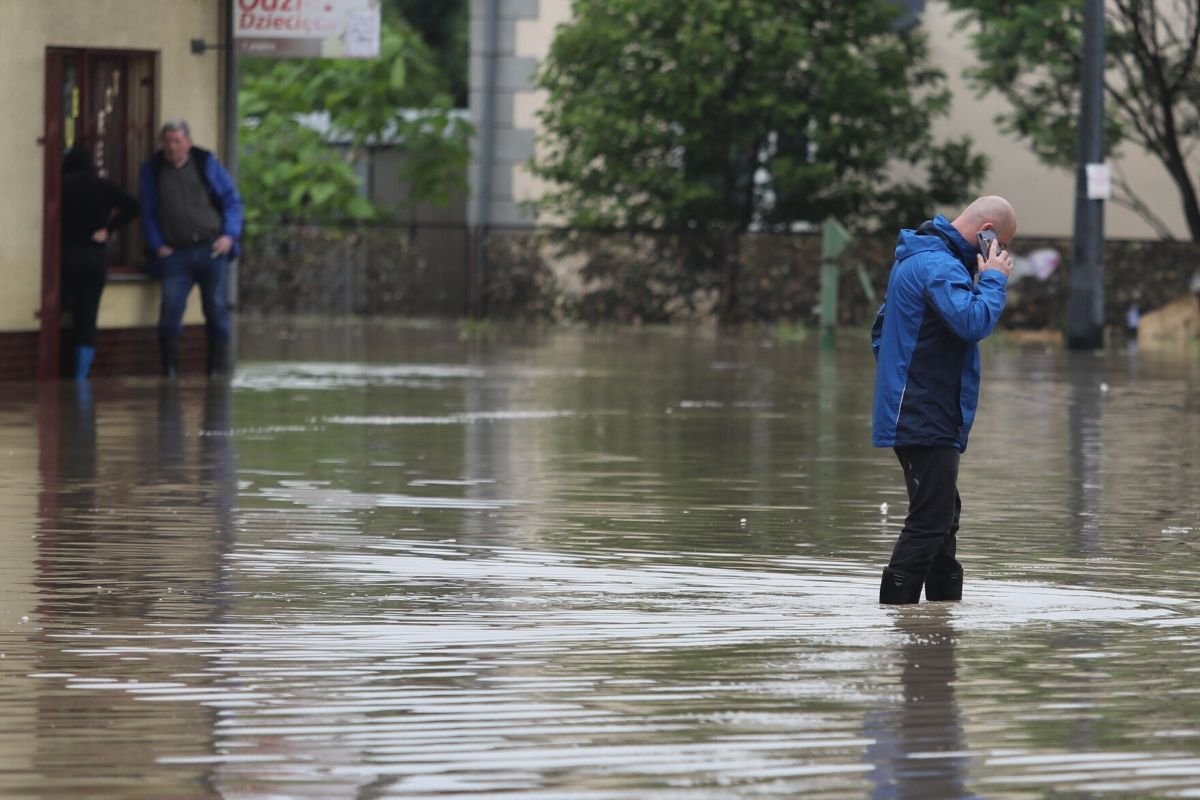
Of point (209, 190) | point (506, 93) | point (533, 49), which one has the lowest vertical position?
point (209, 190)

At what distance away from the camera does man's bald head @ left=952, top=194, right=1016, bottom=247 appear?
27.8 feet

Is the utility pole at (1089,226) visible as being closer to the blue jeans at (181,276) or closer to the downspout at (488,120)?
the downspout at (488,120)

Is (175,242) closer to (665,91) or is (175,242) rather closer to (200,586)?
(200,586)

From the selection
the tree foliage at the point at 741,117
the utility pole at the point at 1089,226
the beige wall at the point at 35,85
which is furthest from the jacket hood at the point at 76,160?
the tree foliage at the point at 741,117

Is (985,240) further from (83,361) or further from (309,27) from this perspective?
(309,27)

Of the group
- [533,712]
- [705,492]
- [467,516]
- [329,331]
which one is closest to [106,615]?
[533,712]

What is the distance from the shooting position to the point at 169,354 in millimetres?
19859

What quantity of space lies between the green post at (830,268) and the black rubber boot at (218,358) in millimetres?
11131

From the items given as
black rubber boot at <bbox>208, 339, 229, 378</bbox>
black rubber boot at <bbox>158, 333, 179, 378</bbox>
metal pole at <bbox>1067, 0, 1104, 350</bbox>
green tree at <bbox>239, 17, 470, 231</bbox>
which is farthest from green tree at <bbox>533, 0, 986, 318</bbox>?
black rubber boot at <bbox>158, 333, 179, 378</bbox>

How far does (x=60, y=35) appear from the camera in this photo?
1888 cm

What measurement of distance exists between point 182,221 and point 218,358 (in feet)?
4.73

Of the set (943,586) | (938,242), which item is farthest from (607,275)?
(938,242)

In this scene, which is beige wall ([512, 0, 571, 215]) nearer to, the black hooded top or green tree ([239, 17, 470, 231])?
green tree ([239, 17, 470, 231])

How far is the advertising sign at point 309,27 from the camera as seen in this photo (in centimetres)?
1988
